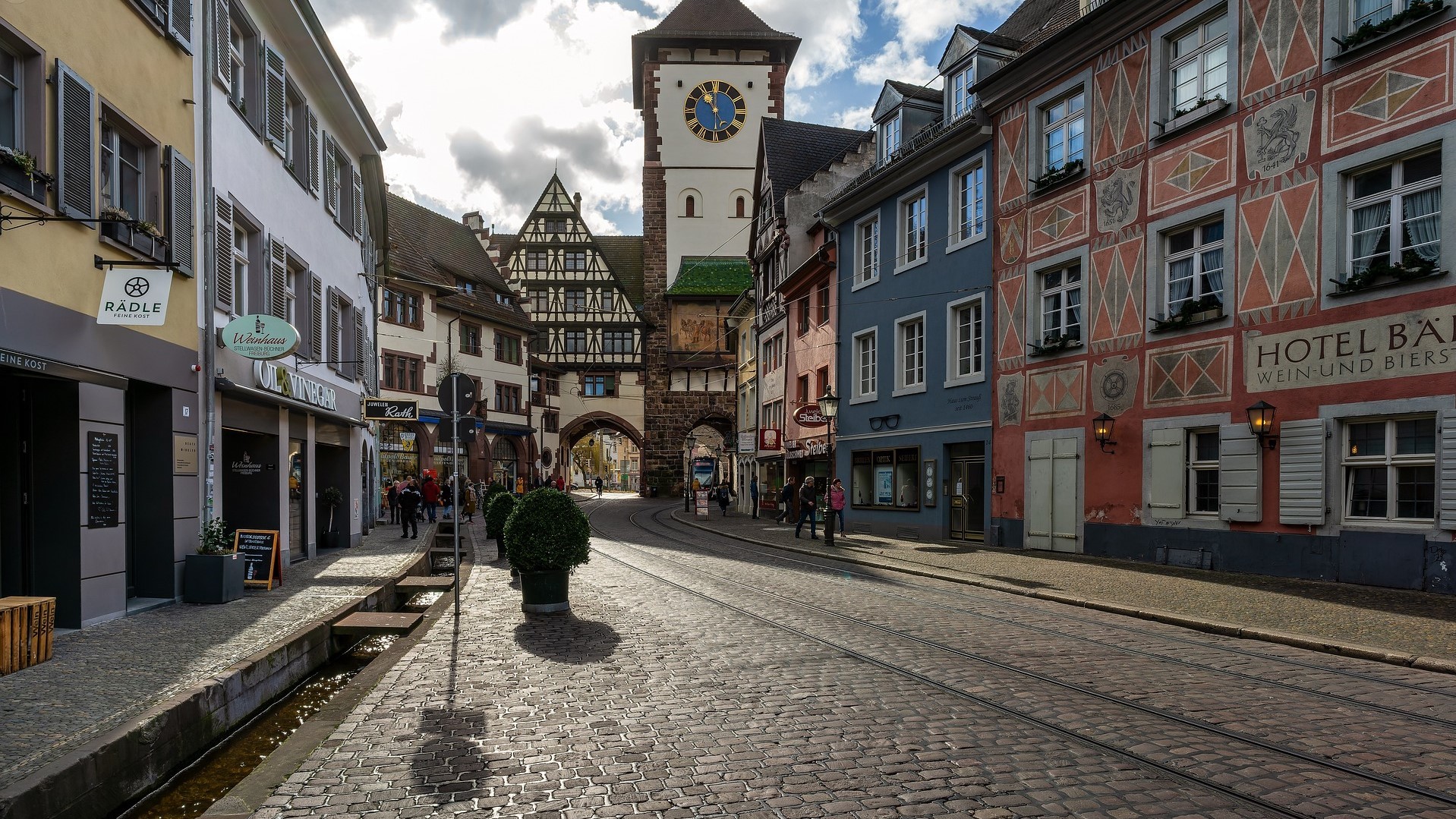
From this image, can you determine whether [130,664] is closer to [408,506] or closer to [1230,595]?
[1230,595]

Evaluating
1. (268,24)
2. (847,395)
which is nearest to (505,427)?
(847,395)

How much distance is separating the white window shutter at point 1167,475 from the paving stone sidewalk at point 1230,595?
1.00 meters

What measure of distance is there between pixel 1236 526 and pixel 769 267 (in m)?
26.4

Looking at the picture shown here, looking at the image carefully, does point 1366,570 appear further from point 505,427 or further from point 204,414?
point 505,427

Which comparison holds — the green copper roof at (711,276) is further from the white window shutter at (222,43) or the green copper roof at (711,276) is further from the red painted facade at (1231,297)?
the white window shutter at (222,43)

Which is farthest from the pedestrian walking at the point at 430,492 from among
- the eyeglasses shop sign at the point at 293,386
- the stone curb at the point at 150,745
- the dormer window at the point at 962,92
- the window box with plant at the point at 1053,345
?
the stone curb at the point at 150,745

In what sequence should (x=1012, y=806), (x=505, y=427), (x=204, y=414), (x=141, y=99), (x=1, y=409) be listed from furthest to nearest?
(x=505, y=427) → (x=204, y=414) → (x=141, y=99) → (x=1, y=409) → (x=1012, y=806)

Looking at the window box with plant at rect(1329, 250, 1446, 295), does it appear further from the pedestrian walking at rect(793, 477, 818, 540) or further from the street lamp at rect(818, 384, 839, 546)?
the pedestrian walking at rect(793, 477, 818, 540)

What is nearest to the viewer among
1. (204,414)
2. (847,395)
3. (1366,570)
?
(204,414)

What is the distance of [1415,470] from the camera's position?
1294 cm

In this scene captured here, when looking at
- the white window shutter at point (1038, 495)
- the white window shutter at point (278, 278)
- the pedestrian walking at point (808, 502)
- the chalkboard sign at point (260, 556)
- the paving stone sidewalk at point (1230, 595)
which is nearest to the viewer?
the paving stone sidewalk at point (1230, 595)

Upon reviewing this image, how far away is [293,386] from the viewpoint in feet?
51.1

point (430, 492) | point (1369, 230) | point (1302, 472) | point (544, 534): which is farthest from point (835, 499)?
point (430, 492)

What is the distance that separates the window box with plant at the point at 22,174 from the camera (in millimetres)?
8242
